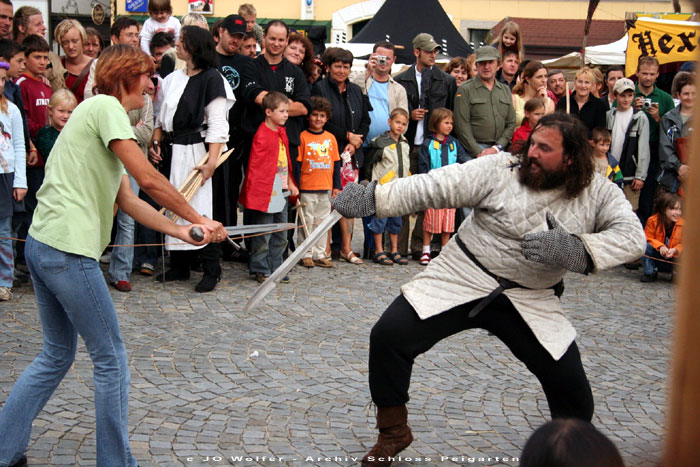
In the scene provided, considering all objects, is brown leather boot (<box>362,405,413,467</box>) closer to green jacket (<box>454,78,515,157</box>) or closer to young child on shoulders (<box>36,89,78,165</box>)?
young child on shoulders (<box>36,89,78,165</box>)

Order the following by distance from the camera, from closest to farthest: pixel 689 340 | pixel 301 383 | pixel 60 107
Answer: pixel 689 340 → pixel 301 383 → pixel 60 107

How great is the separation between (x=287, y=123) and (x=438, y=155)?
185cm

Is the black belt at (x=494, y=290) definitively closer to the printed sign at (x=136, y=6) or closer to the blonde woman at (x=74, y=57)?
the blonde woman at (x=74, y=57)

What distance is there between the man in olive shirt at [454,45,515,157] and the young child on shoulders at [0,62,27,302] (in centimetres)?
483

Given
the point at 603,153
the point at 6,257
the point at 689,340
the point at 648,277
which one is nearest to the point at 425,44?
the point at 603,153

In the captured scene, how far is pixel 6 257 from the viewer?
707 cm

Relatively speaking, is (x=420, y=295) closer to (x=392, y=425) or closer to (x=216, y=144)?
(x=392, y=425)

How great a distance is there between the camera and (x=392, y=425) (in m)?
4.12

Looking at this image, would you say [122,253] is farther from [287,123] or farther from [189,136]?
[287,123]

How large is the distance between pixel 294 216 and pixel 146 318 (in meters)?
2.79

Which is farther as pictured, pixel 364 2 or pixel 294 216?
pixel 364 2

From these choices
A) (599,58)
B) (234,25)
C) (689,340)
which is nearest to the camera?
(689,340)

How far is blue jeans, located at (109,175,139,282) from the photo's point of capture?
7.71m

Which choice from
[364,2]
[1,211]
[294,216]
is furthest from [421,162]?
[364,2]
